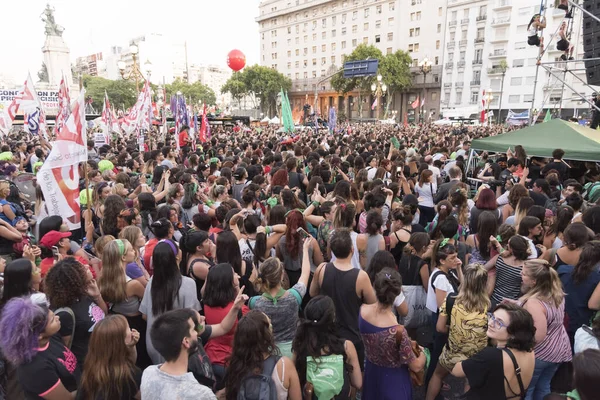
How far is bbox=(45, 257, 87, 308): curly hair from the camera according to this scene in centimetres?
272

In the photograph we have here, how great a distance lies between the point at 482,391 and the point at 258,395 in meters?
1.48

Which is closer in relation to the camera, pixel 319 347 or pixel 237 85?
pixel 319 347

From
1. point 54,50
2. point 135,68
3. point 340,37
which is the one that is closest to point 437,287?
point 135,68

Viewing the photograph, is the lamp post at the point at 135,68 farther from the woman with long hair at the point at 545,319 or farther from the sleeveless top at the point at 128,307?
the woman with long hair at the point at 545,319

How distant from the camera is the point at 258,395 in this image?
7.41 ft

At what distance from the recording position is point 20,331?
2145 millimetres

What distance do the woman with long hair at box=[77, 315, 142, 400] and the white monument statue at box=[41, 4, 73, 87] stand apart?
50.6 m

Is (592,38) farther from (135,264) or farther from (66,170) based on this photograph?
(66,170)

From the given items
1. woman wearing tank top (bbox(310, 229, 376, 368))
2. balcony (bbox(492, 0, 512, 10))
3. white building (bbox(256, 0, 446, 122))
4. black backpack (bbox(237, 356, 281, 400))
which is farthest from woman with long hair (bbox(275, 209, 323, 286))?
balcony (bbox(492, 0, 512, 10))

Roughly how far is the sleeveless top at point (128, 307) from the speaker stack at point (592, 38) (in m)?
12.3

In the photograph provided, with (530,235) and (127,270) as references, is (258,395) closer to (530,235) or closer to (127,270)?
(127,270)

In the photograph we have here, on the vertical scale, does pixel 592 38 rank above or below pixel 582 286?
above

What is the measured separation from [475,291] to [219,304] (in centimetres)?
198

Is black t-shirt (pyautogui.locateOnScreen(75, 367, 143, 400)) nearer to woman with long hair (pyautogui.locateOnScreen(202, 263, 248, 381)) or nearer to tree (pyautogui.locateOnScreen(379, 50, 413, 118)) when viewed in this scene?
woman with long hair (pyautogui.locateOnScreen(202, 263, 248, 381))
